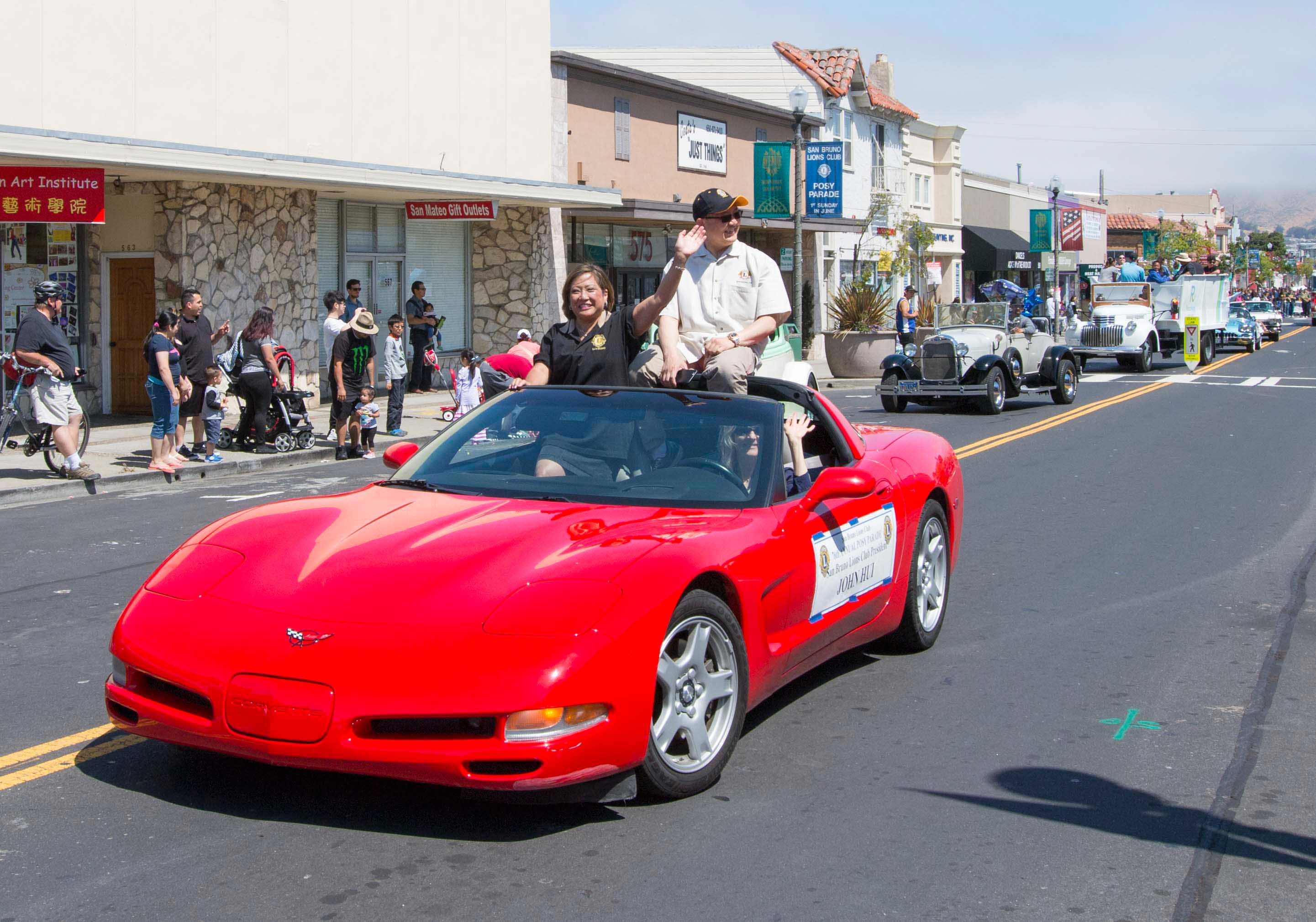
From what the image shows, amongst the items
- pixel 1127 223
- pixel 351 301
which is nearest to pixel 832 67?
pixel 351 301

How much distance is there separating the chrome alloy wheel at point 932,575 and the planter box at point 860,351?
23.2 metres

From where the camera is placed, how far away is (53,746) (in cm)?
502

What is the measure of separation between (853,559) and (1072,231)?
56.5 meters

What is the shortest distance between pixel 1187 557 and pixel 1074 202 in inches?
2814

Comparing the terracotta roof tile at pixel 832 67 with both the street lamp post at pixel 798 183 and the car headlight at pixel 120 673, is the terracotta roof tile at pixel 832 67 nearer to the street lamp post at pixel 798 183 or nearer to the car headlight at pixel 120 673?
the street lamp post at pixel 798 183

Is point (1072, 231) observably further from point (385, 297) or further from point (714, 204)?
point (714, 204)

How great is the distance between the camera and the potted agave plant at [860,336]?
2997 centimetres

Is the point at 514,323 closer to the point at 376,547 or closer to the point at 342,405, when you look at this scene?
the point at 342,405

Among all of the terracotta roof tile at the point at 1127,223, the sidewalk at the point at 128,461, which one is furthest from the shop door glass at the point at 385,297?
the terracotta roof tile at the point at 1127,223

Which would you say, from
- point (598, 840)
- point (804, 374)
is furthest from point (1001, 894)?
point (804, 374)

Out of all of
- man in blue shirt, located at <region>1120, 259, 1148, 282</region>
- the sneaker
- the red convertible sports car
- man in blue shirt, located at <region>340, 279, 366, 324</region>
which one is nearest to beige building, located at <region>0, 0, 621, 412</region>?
man in blue shirt, located at <region>340, 279, 366, 324</region>

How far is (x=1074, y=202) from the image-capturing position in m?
76.6

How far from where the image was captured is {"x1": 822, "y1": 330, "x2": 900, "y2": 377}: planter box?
1180 inches

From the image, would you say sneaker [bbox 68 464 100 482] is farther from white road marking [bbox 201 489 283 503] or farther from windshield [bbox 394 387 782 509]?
windshield [bbox 394 387 782 509]
